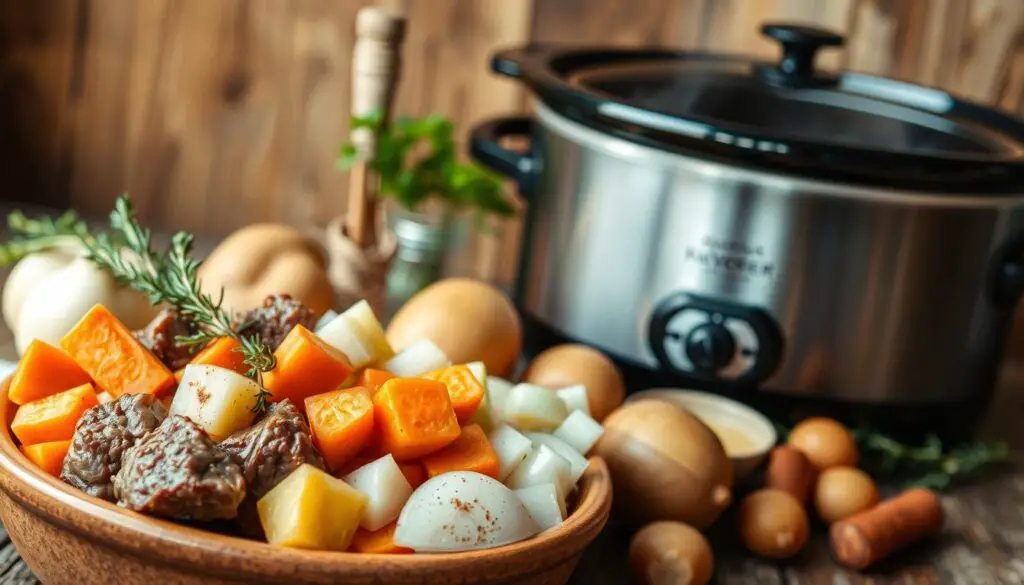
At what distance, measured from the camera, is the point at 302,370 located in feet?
2.52

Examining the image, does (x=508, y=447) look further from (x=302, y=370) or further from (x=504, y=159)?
(x=504, y=159)

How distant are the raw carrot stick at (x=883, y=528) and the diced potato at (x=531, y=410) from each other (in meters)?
0.29

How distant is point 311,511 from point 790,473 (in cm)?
54

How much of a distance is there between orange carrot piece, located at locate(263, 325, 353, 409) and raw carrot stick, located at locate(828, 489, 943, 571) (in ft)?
1.59

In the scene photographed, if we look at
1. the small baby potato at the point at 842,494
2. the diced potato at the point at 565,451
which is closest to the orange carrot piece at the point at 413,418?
the diced potato at the point at 565,451

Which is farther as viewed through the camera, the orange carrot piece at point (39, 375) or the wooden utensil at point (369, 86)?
the wooden utensil at point (369, 86)

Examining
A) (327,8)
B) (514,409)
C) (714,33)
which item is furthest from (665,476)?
(327,8)

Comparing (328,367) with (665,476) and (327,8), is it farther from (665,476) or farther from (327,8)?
(327,8)

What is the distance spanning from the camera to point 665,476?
3.09ft

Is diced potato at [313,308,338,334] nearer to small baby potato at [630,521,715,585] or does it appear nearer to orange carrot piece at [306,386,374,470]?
orange carrot piece at [306,386,374,470]

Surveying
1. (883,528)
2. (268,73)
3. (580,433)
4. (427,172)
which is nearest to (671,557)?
(580,433)

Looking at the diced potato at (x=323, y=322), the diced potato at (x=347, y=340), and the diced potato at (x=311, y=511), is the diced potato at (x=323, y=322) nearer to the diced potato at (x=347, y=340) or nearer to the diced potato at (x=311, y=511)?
the diced potato at (x=347, y=340)

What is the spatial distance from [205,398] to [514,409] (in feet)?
0.85

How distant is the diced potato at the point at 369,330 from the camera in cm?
87
